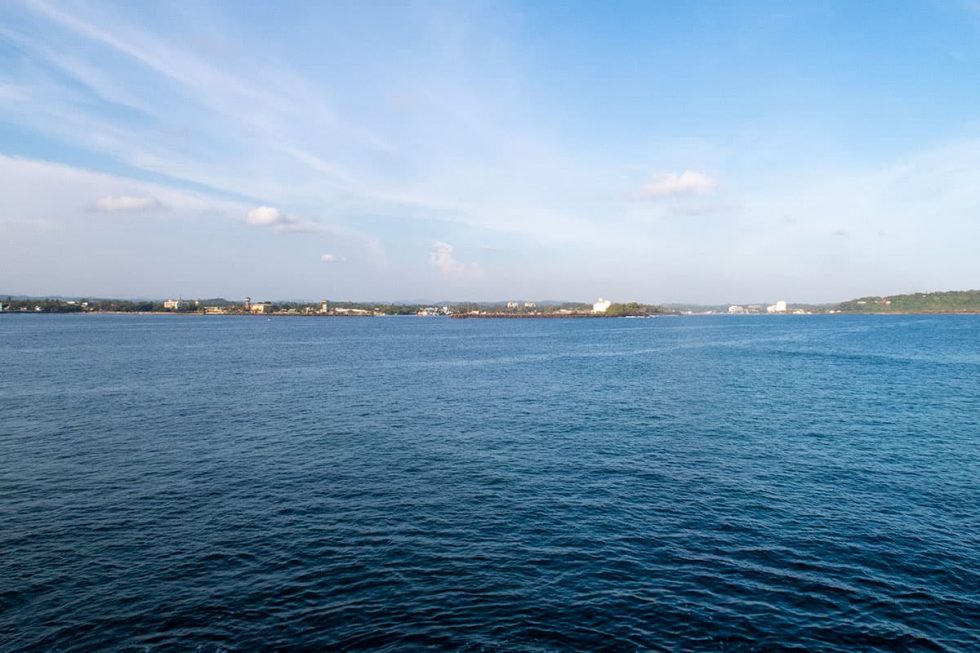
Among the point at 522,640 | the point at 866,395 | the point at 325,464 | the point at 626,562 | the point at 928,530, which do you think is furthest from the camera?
the point at 866,395

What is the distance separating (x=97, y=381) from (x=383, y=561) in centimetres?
7501

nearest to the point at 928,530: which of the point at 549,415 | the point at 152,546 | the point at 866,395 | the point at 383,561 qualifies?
the point at 383,561

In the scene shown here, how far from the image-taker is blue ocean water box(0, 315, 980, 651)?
21.3 metres

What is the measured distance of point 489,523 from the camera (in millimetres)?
30547

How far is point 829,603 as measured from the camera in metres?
22.6

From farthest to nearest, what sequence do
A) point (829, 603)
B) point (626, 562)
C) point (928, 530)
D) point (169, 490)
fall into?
point (169, 490), point (928, 530), point (626, 562), point (829, 603)

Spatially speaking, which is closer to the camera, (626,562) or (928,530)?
(626,562)

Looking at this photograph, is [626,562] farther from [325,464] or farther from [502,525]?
[325,464]

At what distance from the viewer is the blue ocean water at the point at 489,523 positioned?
Result: 2128 cm

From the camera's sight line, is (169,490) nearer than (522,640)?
No

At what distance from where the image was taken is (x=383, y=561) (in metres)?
26.1

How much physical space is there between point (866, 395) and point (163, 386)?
92387mm

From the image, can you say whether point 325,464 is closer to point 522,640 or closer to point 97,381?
point 522,640

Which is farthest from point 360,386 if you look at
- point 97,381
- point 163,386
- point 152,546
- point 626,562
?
point 626,562
